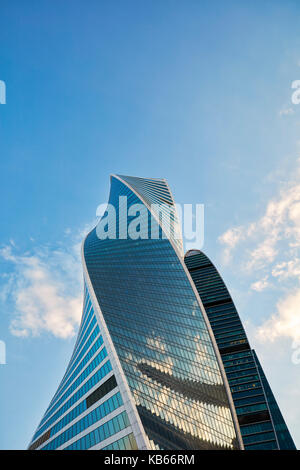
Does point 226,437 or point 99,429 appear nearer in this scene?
point 99,429

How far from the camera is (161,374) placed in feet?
200

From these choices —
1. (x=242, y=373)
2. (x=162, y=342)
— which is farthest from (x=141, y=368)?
(x=242, y=373)

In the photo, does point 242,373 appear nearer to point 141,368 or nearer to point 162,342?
point 162,342

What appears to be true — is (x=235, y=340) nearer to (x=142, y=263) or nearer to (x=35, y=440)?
(x=142, y=263)

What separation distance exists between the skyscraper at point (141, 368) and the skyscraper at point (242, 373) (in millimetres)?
26818

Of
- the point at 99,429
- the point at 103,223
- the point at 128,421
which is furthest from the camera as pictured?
the point at 103,223

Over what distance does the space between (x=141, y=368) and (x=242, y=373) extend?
6506 centimetres

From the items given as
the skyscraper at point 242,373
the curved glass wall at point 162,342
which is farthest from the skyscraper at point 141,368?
the skyscraper at point 242,373

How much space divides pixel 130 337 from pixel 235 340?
6876cm

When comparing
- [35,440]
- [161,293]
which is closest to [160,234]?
[161,293]

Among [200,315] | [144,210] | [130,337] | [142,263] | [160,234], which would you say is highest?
[144,210]

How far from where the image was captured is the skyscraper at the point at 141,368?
46938 mm

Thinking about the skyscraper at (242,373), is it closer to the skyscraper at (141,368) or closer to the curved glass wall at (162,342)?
the skyscraper at (141,368)
